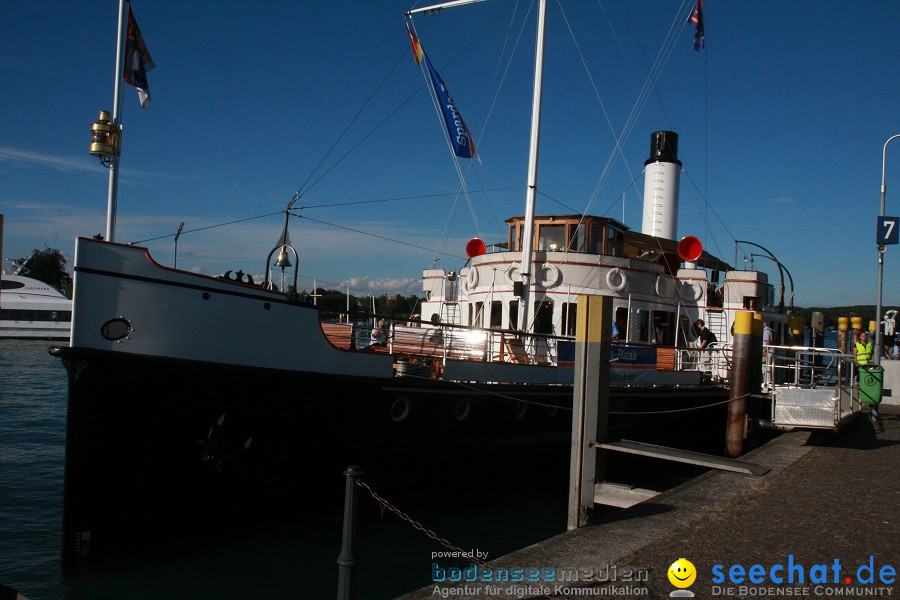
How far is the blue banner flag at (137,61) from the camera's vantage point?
8797mm

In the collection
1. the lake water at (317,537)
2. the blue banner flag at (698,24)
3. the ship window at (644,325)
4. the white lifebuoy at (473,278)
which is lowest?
the lake water at (317,537)

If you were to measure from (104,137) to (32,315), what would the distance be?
5793 centimetres

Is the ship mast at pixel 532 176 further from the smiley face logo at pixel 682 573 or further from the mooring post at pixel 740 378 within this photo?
the smiley face logo at pixel 682 573

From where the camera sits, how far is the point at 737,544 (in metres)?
5.80

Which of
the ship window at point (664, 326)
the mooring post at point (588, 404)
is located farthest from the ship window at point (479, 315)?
the mooring post at point (588, 404)

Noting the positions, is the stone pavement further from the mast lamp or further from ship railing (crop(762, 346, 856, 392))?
the mast lamp

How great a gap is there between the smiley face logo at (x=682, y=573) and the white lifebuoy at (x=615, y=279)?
867cm

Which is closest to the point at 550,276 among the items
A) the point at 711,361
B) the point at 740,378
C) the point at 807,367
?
the point at 740,378

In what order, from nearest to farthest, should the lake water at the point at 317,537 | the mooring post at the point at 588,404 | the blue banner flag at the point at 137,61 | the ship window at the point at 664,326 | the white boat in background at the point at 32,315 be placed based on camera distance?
the mooring post at the point at 588,404, the lake water at the point at 317,537, the blue banner flag at the point at 137,61, the ship window at the point at 664,326, the white boat in background at the point at 32,315

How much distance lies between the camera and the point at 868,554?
562cm

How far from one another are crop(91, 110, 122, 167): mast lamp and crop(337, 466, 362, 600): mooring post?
5096mm

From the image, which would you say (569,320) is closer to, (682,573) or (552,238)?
(552,238)

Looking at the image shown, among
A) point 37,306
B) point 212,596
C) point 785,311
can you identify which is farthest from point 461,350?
point 37,306

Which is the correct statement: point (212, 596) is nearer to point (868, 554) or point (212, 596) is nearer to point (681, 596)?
point (681, 596)
